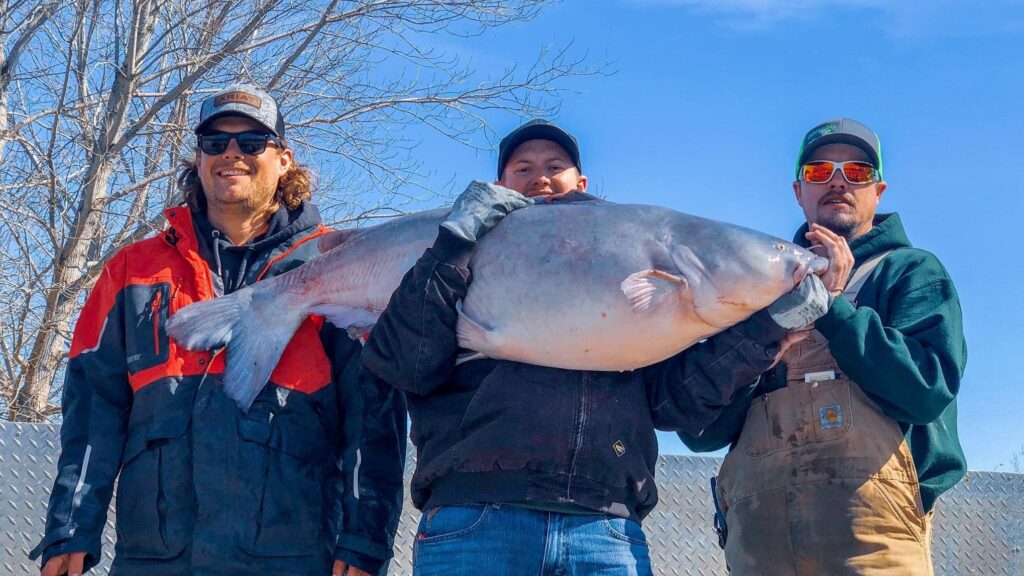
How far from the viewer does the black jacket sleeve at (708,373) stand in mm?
2984

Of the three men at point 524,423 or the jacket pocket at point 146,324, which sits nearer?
the three men at point 524,423

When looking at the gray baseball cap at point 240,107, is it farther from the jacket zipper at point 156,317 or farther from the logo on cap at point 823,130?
the logo on cap at point 823,130

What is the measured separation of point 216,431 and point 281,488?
0.27 metres

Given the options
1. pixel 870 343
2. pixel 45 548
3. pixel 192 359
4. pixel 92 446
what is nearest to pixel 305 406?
pixel 192 359

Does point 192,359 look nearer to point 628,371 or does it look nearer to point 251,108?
point 251,108

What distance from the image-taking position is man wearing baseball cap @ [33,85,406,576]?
3.30 m

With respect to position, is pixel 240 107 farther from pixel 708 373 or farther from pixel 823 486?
pixel 823 486

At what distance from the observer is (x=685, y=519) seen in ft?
17.9

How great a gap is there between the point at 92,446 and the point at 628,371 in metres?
1.72

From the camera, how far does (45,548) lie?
339 centimetres

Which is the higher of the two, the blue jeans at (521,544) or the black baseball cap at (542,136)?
the black baseball cap at (542,136)

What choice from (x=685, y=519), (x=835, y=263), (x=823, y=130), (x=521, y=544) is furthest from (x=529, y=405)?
(x=685, y=519)

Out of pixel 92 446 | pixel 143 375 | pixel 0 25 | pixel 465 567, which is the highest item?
pixel 0 25

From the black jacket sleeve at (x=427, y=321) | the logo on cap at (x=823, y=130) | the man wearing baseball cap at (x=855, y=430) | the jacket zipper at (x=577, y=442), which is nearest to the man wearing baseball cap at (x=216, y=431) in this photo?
the black jacket sleeve at (x=427, y=321)
